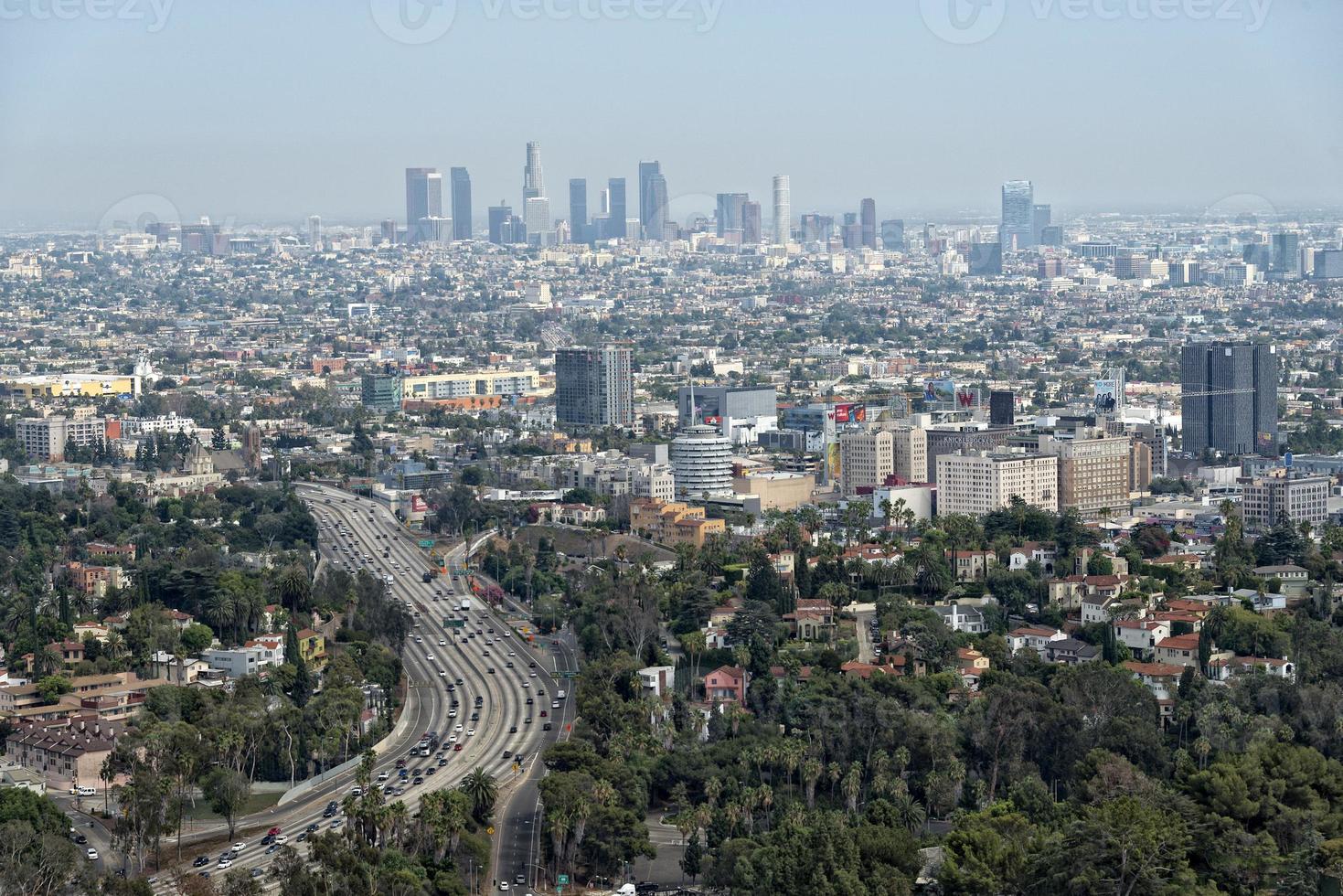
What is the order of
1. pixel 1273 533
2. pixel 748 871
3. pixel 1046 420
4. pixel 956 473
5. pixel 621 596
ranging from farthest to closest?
1. pixel 1046 420
2. pixel 956 473
3. pixel 1273 533
4. pixel 621 596
5. pixel 748 871

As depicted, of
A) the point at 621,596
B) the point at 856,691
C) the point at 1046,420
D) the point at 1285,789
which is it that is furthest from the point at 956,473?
the point at 1285,789

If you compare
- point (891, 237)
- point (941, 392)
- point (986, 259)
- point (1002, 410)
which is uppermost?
point (891, 237)

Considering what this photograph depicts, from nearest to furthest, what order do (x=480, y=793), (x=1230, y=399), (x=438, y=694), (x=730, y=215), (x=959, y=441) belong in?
(x=480, y=793)
(x=438, y=694)
(x=959, y=441)
(x=1230, y=399)
(x=730, y=215)

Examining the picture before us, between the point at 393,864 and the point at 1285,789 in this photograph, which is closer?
the point at 393,864

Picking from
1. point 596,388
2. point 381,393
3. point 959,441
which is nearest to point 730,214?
point 381,393

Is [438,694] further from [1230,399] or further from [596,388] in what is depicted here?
[596,388]

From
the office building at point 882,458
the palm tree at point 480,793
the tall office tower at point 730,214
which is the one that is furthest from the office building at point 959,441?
the tall office tower at point 730,214

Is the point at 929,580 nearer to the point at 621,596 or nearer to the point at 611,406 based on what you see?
the point at 621,596
